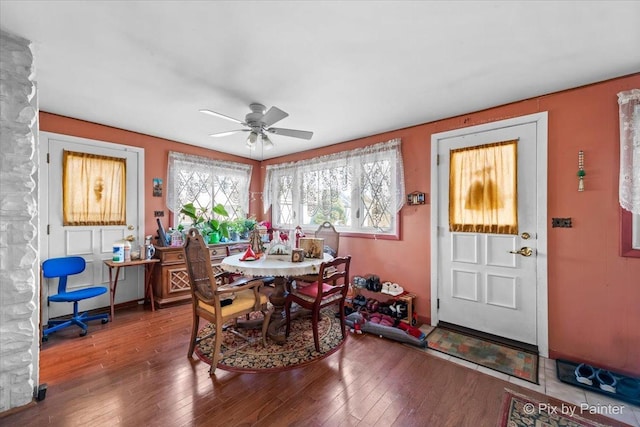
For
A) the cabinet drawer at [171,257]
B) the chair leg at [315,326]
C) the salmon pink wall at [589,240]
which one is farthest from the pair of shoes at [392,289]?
the cabinet drawer at [171,257]

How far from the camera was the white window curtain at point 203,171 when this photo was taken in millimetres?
3979

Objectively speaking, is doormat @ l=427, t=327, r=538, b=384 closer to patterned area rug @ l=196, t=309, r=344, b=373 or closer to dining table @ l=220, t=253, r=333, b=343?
patterned area rug @ l=196, t=309, r=344, b=373

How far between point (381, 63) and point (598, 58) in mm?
1502

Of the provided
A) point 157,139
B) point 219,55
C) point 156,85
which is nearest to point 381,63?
point 219,55

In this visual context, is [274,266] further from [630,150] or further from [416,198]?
[630,150]

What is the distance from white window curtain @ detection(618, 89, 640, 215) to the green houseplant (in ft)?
14.4

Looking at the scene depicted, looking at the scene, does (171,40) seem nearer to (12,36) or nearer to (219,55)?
(219,55)

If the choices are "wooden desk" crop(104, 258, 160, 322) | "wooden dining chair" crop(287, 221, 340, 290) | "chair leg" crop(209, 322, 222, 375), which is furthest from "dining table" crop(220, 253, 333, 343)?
"wooden desk" crop(104, 258, 160, 322)

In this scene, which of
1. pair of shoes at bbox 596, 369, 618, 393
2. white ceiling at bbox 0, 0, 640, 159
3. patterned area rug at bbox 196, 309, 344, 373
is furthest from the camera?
patterned area rug at bbox 196, 309, 344, 373

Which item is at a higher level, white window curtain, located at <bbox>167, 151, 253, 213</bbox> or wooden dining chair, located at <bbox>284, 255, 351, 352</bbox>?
white window curtain, located at <bbox>167, 151, 253, 213</bbox>

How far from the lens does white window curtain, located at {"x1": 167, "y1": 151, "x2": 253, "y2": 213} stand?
3979 mm

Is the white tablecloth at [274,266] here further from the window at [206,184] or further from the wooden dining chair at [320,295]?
the window at [206,184]

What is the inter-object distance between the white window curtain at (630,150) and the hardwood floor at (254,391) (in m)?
1.66

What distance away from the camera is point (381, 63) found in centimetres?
196
